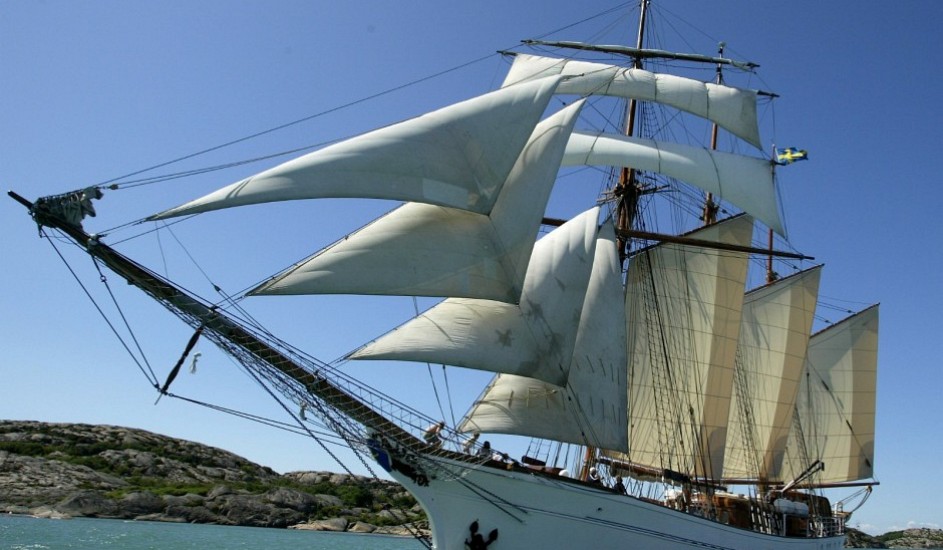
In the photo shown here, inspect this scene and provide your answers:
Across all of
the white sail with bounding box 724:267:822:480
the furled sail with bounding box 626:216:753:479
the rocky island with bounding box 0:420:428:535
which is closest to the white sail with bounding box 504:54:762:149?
the furled sail with bounding box 626:216:753:479

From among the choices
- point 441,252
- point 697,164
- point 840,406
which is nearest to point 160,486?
point 697,164

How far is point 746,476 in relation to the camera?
40750mm

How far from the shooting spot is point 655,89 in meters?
40.2

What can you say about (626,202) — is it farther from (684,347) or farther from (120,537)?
(120,537)

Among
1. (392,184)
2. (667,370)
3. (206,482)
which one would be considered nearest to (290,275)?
(392,184)

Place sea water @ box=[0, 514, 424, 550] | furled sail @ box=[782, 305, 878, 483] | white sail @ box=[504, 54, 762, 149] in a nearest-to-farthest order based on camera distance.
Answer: sea water @ box=[0, 514, 424, 550], white sail @ box=[504, 54, 762, 149], furled sail @ box=[782, 305, 878, 483]

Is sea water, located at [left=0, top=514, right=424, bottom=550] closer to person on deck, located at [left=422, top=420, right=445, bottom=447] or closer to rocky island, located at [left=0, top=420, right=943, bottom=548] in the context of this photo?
rocky island, located at [left=0, top=420, right=943, bottom=548]

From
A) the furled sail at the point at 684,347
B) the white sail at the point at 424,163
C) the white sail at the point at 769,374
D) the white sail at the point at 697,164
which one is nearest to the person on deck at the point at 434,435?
the white sail at the point at 424,163

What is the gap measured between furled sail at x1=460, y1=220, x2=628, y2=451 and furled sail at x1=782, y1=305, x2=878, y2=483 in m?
25.4

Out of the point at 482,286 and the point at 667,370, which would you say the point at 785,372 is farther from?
the point at 482,286

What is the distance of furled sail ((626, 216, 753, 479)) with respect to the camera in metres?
36.1

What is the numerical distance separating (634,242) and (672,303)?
367cm

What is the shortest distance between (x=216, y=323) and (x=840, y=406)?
3936 cm

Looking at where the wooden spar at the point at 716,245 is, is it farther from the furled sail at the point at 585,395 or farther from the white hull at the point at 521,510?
the white hull at the point at 521,510
